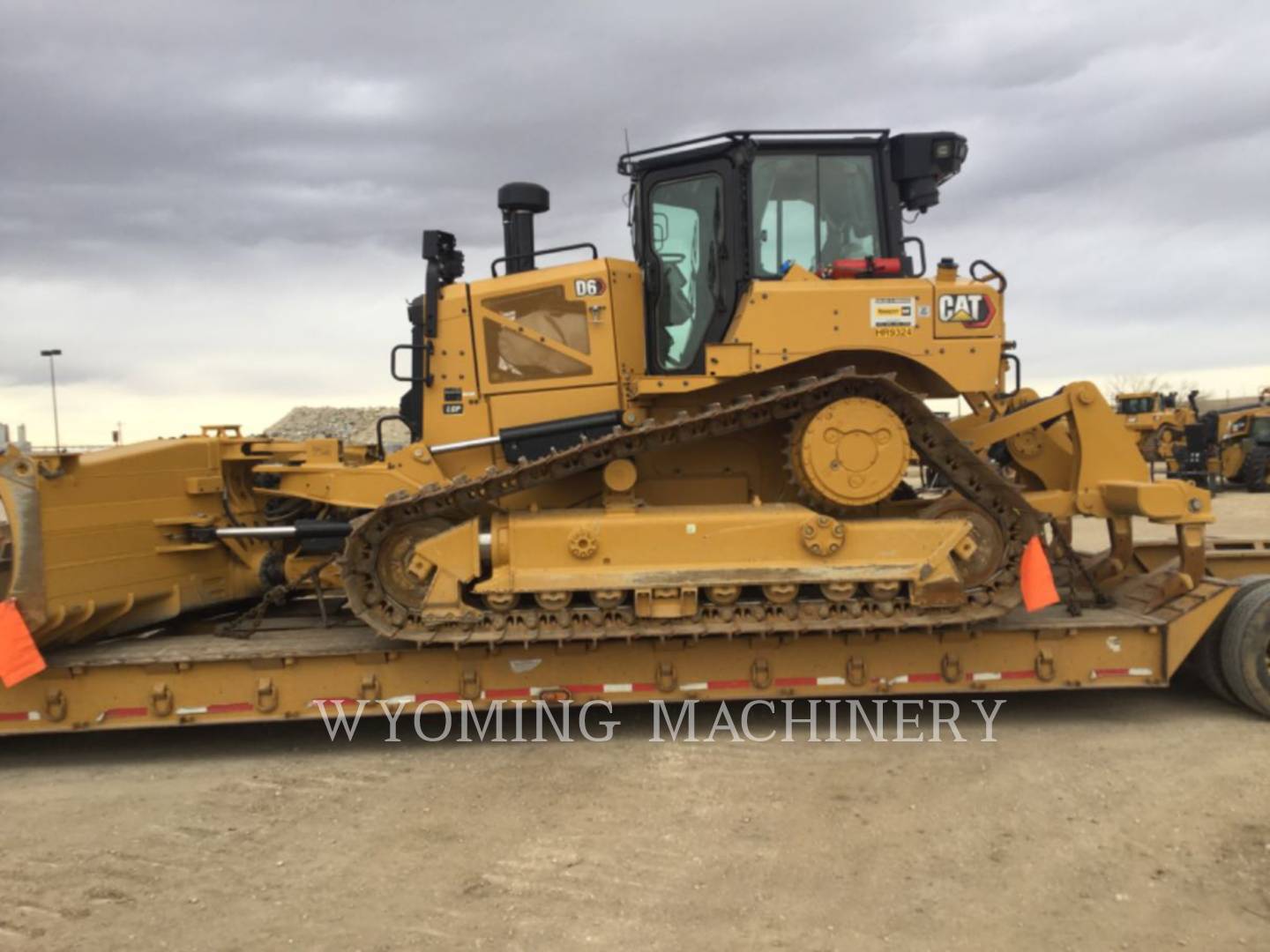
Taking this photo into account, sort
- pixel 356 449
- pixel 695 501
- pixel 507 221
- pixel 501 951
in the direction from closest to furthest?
pixel 501 951
pixel 695 501
pixel 507 221
pixel 356 449

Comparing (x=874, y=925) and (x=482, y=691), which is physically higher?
(x=482, y=691)

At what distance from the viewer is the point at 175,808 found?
16.3 feet

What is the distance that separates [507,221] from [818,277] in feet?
8.41

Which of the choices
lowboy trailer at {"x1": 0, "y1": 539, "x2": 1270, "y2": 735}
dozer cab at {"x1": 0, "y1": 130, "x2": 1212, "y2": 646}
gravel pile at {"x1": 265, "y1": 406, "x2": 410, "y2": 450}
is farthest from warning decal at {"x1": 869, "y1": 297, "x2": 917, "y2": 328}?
gravel pile at {"x1": 265, "y1": 406, "x2": 410, "y2": 450}

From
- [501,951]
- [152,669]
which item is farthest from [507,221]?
[501,951]

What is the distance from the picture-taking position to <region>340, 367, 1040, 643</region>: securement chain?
534 centimetres

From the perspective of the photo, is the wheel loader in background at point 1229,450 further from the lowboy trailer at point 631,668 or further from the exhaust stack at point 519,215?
the exhaust stack at point 519,215

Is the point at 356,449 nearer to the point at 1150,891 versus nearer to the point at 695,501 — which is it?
the point at 695,501

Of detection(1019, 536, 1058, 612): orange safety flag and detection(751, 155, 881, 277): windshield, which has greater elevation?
detection(751, 155, 881, 277): windshield

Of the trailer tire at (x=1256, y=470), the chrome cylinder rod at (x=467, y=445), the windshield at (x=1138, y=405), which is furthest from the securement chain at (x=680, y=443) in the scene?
the windshield at (x=1138, y=405)

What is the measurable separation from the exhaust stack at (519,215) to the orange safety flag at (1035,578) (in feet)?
13.6

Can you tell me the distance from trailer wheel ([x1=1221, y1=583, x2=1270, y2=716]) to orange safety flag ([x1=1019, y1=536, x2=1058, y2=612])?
4.70 feet

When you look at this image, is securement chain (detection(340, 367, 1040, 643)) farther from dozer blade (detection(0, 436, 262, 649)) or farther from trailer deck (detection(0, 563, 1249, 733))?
dozer blade (detection(0, 436, 262, 649))

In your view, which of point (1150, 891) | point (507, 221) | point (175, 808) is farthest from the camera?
point (507, 221)
